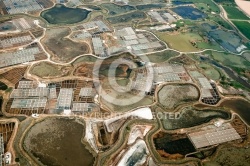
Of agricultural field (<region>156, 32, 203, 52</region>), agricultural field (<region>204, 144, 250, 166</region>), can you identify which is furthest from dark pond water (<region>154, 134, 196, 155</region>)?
agricultural field (<region>156, 32, 203, 52</region>)

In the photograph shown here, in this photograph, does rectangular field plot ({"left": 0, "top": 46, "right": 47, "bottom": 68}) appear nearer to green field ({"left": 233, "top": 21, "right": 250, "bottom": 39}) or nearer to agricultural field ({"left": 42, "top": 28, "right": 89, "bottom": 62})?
agricultural field ({"left": 42, "top": 28, "right": 89, "bottom": 62})

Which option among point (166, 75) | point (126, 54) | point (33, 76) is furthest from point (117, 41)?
point (33, 76)

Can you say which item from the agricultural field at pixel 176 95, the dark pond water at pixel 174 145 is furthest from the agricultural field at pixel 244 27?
the dark pond water at pixel 174 145

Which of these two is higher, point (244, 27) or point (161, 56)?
point (244, 27)

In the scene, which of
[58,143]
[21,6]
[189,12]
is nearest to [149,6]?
[189,12]

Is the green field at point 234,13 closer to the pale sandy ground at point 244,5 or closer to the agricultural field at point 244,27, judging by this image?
the pale sandy ground at point 244,5

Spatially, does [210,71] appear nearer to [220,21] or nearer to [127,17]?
[220,21]
